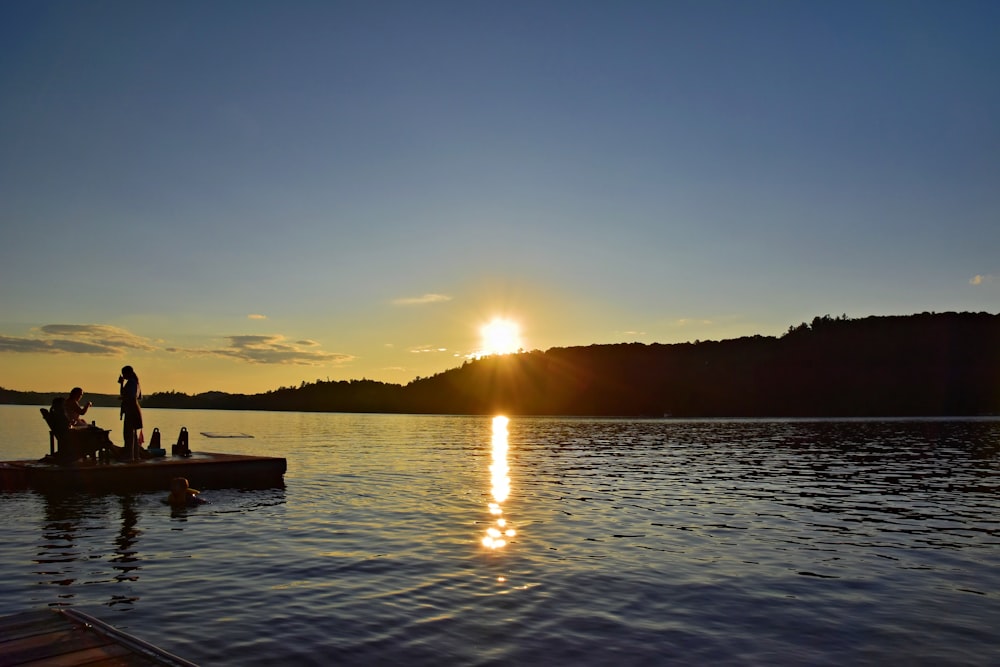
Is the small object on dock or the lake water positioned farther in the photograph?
the small object on dock

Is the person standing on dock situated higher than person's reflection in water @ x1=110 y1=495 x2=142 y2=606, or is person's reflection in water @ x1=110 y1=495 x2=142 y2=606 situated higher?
the person standing on dock

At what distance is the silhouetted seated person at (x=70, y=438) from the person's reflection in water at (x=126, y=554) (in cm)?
535

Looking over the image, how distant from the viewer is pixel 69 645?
751 cm

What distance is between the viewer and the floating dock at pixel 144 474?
2561 cm

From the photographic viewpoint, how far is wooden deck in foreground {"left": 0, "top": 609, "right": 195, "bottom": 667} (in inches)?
277

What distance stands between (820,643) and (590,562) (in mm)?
5769

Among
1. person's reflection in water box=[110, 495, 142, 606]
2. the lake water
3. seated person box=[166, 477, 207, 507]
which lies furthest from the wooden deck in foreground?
seated person box=[166, 477, 207, 507]

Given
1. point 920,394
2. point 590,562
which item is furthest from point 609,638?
point 920,394

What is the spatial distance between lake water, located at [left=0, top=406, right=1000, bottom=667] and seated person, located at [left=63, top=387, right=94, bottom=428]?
295cm

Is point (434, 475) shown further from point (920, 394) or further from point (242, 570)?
point (920, 394)

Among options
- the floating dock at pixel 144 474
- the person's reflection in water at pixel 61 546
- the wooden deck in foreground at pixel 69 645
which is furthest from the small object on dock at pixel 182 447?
the wooden deck in foreground at pixel 69 645

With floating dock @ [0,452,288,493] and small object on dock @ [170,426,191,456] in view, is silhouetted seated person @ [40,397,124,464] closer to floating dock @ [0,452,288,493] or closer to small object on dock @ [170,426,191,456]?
floating dock @ [0,452,288,493]

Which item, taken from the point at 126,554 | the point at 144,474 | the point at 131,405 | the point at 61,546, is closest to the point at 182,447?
the point at 144,474

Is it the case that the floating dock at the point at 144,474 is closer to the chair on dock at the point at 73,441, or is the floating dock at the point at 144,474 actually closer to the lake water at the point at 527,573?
the chair on dock at the point at 73,441
